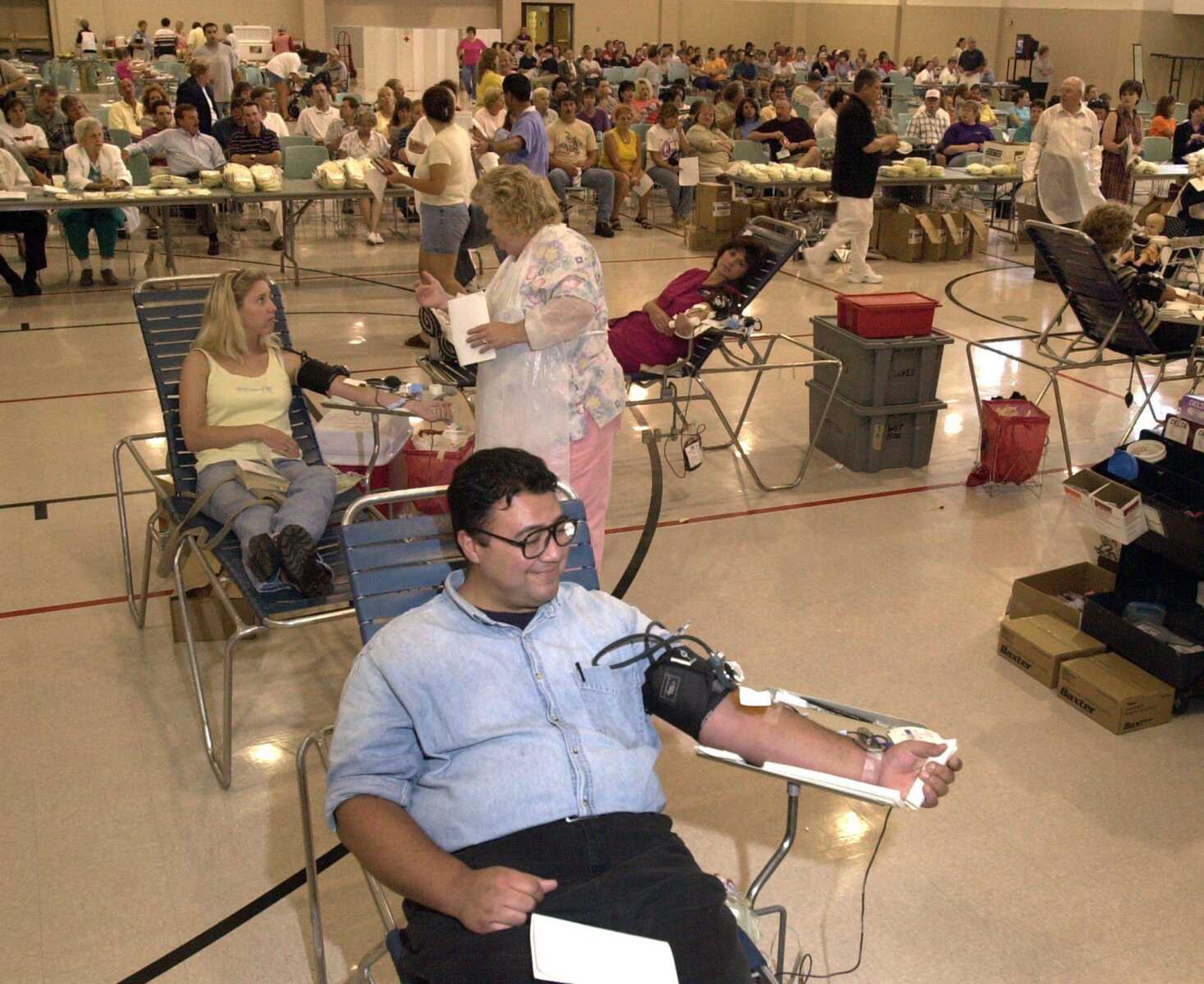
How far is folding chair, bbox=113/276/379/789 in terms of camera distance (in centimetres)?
311

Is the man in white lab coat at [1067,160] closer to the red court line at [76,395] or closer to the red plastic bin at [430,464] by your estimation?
the red plastic bin at [430,464]

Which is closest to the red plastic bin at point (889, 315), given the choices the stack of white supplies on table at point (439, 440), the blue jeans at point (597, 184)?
the stack of white supplies on table at point (439, 440)

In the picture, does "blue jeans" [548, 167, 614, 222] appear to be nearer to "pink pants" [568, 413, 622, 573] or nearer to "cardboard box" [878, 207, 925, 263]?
"cardboard box" [878, 207, 925, 263]

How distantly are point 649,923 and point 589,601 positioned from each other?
608 millimetres

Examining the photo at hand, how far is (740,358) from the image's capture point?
5.73m

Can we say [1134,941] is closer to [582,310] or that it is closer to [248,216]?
[582,310]

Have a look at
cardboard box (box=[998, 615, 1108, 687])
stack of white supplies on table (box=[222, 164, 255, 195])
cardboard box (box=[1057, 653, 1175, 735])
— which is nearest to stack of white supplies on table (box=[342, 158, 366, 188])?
stack of white supplies on table (box=[222, 164, 255, 195])

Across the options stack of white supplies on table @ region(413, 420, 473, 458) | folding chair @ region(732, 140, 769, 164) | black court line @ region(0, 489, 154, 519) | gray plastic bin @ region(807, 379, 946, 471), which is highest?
folding chair @ region(732, 140, 769, 164)

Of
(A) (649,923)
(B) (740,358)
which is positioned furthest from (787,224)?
(A) (649,923)

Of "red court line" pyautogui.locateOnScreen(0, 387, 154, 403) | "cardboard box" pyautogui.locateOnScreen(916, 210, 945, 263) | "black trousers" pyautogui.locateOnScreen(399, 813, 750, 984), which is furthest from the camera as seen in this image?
"cardboard box" pyautogui.locateOnScreen(916, 210, 945, 263)

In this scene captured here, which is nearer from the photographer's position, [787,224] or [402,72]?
[787,224]

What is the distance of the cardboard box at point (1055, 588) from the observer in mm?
3932

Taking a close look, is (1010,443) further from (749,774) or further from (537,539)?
(537,539)

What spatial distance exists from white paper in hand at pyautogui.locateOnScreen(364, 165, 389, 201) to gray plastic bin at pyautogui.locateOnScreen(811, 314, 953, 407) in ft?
14.8
